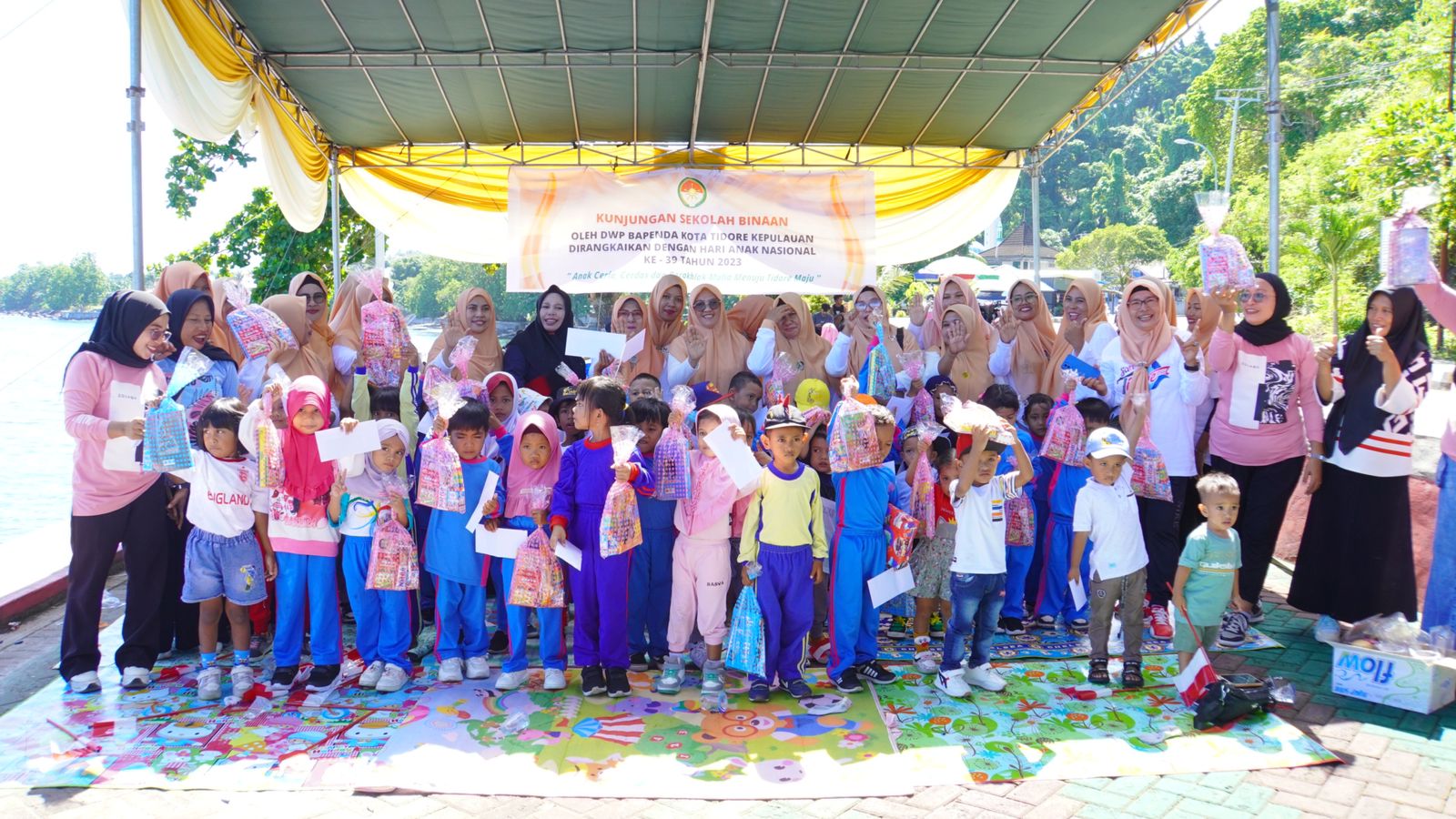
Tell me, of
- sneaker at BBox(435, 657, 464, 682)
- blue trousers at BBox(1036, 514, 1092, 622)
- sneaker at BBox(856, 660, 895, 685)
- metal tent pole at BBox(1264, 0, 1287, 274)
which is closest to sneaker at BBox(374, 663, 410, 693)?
sneaker at BBox(435, 657, 464, 682)

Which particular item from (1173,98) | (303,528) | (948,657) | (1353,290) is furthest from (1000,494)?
(1173,98)

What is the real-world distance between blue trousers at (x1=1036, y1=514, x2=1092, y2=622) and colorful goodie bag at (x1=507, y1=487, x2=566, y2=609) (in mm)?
2552

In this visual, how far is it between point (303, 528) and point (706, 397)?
7.28 ft

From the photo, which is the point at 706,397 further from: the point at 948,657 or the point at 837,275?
the point at 837,275

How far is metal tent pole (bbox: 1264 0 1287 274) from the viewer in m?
5.51

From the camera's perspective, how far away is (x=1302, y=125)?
32.8 m

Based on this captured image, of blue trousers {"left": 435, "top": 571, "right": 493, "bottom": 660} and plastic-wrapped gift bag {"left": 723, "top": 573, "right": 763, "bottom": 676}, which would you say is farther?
blue trousers {"left": 435, "top": 571, "right": 493, "bottom": 660}

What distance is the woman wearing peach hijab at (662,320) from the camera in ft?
19.0

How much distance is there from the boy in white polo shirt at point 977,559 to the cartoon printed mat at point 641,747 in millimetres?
450

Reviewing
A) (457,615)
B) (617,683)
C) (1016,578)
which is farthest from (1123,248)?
(457,615)

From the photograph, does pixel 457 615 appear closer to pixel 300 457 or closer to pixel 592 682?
pixel 592 682

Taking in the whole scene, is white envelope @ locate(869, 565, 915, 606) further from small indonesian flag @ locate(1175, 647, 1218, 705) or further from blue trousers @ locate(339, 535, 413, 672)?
blue trousers @ locate(339, 535, 413, 672)

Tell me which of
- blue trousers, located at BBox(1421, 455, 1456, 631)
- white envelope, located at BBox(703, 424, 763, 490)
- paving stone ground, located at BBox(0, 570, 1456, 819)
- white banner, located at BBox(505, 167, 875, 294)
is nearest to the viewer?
paving stone ground, located at BBox(0, 570, 1456, 819)

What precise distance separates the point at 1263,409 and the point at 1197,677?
156 cm
